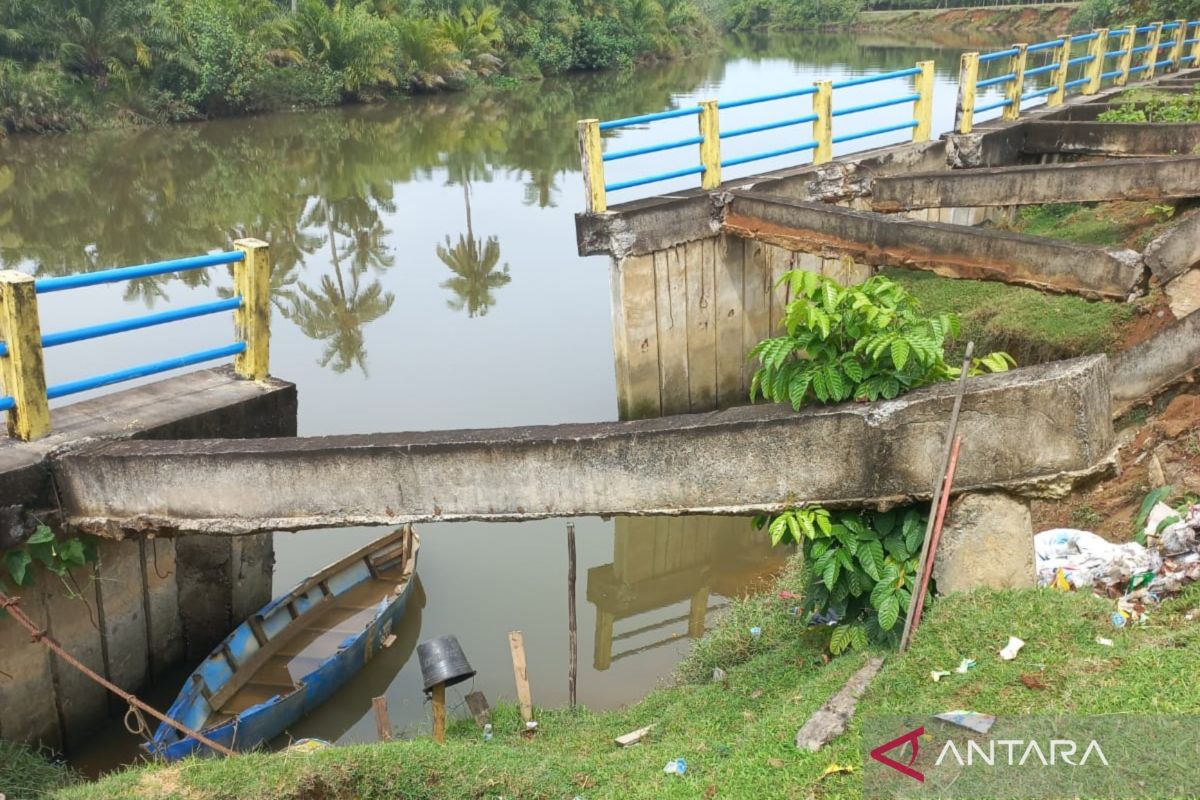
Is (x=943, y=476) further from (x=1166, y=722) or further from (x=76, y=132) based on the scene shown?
(x=76, y=132)

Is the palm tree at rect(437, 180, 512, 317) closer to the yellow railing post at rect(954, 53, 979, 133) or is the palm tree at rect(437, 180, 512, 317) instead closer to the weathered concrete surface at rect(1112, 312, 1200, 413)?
the yellow railing post at rect(954, 53, 979, 133)

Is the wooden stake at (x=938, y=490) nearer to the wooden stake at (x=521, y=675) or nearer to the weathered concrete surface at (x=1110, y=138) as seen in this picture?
the wooden stake at (x=521, y=675)

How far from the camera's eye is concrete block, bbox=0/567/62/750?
543 cm

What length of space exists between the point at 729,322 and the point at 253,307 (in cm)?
592

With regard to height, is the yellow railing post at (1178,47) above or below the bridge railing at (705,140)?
above

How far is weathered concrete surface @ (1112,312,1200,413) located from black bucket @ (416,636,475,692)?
4567 mm

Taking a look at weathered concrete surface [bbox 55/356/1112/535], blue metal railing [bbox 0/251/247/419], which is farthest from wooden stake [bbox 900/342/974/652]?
blue metal railing [bbox 0/251/247/419]

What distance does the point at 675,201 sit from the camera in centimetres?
971

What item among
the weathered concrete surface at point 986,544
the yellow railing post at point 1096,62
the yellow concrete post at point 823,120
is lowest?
the weathered concrete surface at point 986,544

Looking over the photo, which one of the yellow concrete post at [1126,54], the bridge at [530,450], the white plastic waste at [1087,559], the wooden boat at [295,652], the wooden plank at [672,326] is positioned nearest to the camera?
the bridge at [530,450]

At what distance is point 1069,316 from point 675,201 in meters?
4.03

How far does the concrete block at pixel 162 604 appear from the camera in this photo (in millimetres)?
6234

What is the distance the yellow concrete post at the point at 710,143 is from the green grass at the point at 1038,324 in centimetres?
259

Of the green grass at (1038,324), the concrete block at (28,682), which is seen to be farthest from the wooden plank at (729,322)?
the concrete block at (28,682)
